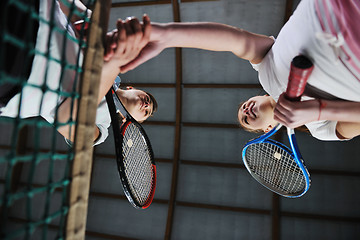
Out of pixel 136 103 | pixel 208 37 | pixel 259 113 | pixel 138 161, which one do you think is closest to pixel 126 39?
pixel 208 37

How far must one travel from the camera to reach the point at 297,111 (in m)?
2.05

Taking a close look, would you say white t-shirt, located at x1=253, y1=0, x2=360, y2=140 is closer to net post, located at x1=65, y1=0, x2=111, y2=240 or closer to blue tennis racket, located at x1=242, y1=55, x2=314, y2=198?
blue tennis racket, located at x1=242, y1=55, x2=314, y2=198

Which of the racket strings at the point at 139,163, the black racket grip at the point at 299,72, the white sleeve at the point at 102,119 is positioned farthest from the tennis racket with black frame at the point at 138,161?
the black racket grip at the point at 299,72

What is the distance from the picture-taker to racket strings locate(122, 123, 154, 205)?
11.6 feet

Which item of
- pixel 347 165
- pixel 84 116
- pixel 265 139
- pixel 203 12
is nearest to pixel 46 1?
pixel 84 116

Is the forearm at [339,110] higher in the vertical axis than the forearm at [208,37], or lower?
lower

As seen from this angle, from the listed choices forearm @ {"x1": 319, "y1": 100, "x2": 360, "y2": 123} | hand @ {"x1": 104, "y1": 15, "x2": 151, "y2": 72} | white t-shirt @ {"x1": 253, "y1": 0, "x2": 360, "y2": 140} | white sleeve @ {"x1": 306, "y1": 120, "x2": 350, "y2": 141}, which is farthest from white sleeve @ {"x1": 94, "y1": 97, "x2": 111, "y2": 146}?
white sleeve @ {"x1": 306, "y1": 120, "x2": 350, "y2": 141}

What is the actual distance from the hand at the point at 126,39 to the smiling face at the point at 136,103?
1.74m

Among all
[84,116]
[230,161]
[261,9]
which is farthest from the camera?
[230,161]

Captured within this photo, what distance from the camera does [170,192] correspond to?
23.1 feet

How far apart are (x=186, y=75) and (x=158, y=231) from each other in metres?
3.97

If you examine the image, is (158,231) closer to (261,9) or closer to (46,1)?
(261,9)

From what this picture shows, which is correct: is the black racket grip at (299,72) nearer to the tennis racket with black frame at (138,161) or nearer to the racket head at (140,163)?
the tennis racket with black frame at (138,161)

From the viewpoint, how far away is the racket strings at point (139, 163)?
353 cm
